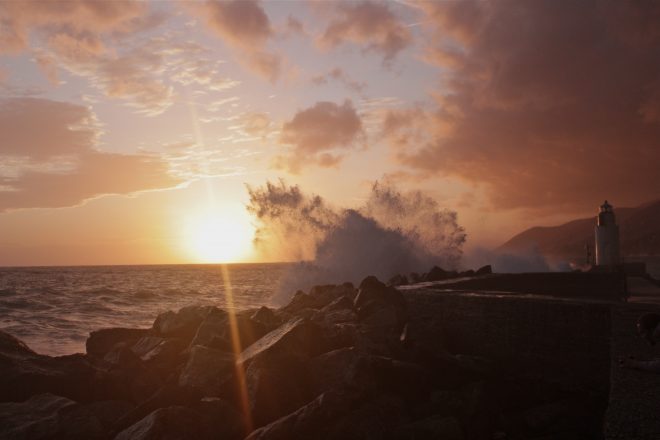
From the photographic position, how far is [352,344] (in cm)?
598

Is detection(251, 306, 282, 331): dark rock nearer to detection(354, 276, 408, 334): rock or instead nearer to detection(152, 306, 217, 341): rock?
detection(152, 306, 217, 341): rock

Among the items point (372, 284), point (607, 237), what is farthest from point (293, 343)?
point (607, 237)

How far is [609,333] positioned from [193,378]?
14.4ft

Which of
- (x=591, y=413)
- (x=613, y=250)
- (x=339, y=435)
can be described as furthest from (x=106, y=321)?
(x=613, y=250)

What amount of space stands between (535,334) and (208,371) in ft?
11.9

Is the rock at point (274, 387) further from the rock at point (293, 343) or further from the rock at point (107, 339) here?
the rock at point (107, 339)

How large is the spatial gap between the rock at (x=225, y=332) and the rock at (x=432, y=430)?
3.28 metres

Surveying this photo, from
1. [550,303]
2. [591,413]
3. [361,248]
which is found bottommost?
[591,413]

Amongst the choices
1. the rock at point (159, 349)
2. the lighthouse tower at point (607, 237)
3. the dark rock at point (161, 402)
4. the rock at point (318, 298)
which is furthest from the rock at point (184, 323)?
the lighthouse tower at point (607, 237)

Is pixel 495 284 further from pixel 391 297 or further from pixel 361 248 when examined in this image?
pixel 361 248

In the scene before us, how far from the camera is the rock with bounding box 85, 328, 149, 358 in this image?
8672mm

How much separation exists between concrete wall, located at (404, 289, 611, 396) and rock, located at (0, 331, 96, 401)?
14.1ft

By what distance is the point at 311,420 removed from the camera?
4266 mm

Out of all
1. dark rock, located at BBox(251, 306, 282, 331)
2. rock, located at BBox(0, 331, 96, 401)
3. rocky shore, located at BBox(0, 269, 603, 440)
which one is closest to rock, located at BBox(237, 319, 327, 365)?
rocky shore, located at BBox(0, 269, 603, 440)
